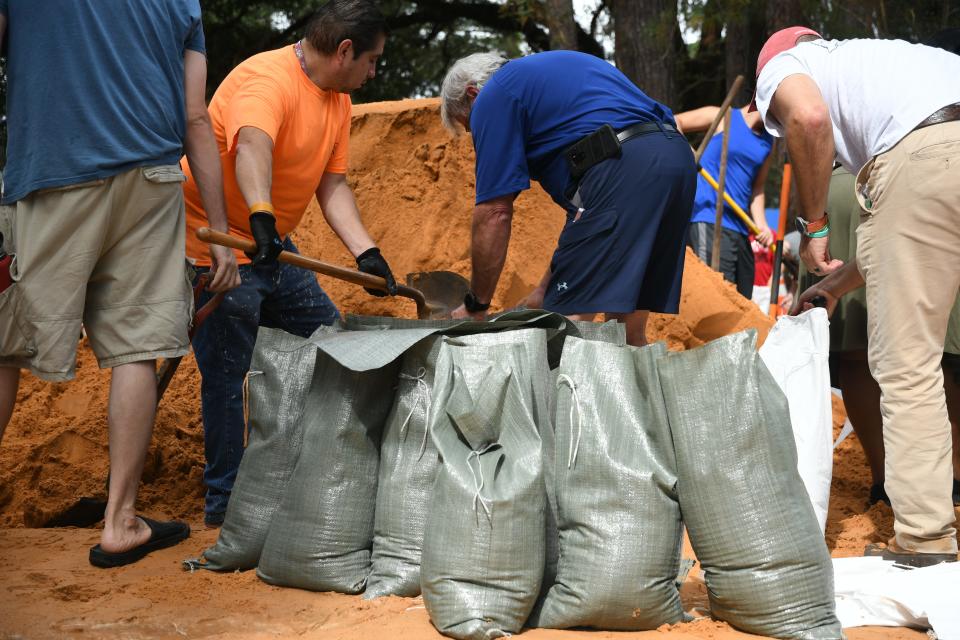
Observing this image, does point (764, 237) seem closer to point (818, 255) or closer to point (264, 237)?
point (818, 255)

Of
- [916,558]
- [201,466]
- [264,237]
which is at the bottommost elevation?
[201,466]

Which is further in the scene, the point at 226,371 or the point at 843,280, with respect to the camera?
the point at 226,371

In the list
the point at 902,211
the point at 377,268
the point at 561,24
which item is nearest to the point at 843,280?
the point at 902,211

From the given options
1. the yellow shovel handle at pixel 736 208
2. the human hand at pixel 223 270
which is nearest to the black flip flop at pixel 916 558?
the human hand at pixel 223 270

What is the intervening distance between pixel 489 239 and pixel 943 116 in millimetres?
1523

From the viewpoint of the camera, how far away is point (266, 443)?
304 cm

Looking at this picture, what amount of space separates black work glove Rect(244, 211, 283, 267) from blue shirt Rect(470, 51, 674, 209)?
0.76m

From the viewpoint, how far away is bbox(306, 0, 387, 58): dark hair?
3621 millimetres

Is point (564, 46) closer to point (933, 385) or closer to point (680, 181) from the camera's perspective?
point (680, 181)

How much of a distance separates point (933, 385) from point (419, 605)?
1.66 m

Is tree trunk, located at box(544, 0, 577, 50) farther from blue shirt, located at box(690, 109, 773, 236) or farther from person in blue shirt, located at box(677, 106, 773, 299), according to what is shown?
blue shirt, located at box(690, 109, 773, 236)

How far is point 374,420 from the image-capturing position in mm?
2936

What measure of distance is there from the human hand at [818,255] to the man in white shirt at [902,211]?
223 millimetres

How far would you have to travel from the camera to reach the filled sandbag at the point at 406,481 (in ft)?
9.28
